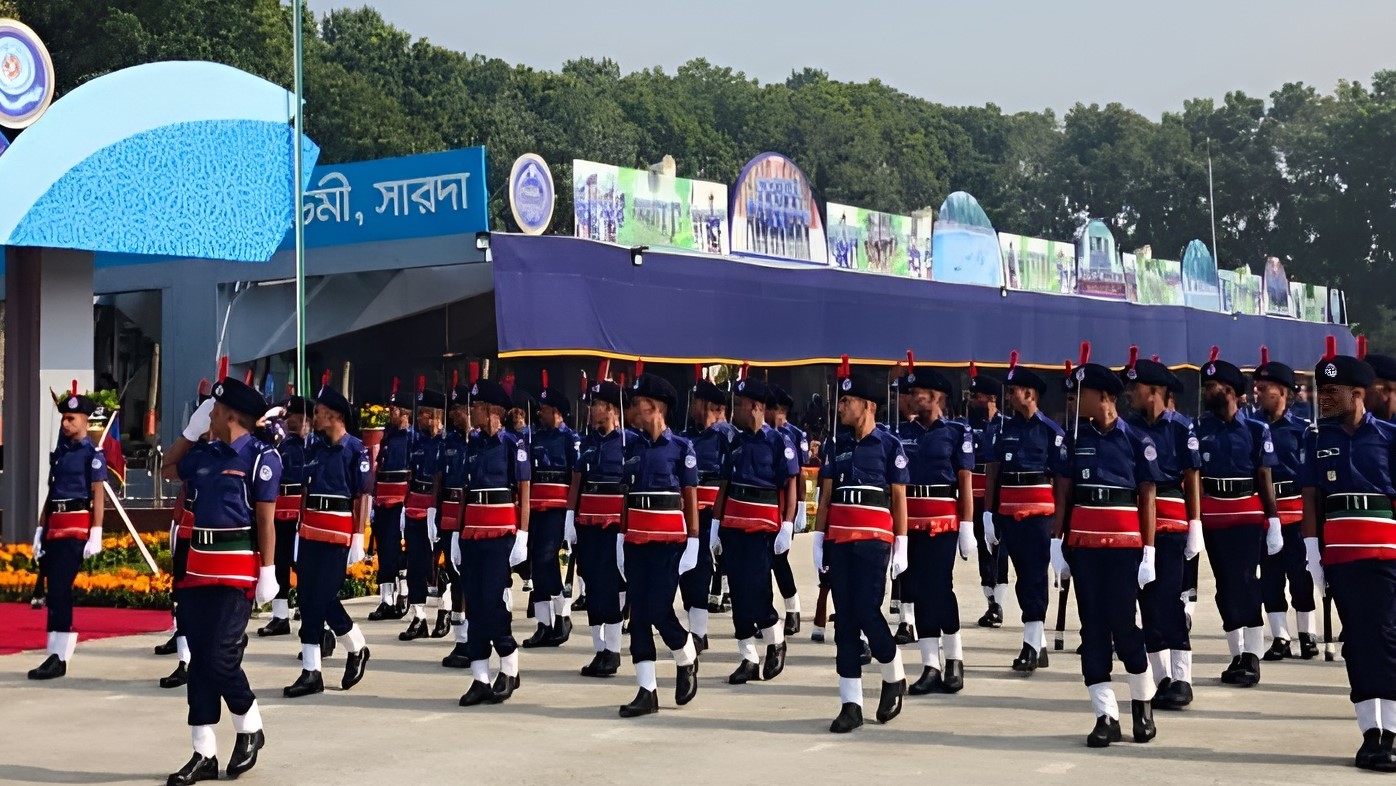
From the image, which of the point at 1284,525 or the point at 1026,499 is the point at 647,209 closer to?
the point at 1026,499

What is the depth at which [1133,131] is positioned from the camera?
101312mm

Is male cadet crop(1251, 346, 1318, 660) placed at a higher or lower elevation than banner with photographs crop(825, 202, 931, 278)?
lower

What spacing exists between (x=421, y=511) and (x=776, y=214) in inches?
708

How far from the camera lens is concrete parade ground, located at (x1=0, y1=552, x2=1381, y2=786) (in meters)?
8.81

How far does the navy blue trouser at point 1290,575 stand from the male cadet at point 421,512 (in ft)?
23.4

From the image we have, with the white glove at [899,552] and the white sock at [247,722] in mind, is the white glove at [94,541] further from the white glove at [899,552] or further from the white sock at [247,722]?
A: the white glove at [899,552]

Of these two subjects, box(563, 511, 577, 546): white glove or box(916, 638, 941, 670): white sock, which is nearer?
box(916, 638, 941, 670): white sock

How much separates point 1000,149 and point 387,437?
115 metres

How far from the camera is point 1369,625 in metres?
8.87

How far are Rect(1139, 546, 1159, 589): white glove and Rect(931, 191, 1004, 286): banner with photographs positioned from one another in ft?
90.6

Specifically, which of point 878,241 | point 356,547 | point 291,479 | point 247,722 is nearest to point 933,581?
point 356,547

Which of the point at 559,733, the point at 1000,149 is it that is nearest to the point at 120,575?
the point at 559,733

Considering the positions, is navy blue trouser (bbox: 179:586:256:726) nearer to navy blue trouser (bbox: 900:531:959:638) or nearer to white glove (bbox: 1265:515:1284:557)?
navy blue trouser (bbox: 900:531:959:638)

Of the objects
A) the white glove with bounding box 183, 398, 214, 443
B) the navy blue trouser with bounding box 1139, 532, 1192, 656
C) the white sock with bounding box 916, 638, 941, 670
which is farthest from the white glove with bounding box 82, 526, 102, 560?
the navy blue trouser with bounding box 1139, 532, 1192, 656
